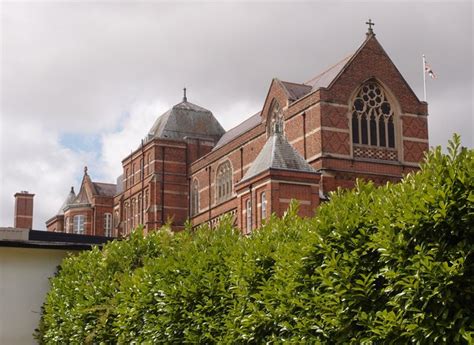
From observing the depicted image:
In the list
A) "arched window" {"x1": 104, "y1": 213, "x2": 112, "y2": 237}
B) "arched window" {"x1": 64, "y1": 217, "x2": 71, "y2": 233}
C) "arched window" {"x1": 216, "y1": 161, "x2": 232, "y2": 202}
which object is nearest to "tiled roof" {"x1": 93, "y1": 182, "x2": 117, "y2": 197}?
"arched window" {"x1": 104, "y1": 213, "x2": 112, "y2": 237}

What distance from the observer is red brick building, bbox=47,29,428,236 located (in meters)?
34.0

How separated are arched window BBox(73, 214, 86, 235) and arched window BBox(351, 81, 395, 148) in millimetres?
38210

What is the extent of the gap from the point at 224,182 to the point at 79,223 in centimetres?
2522

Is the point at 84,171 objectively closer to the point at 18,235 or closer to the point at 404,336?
the point at 18,235

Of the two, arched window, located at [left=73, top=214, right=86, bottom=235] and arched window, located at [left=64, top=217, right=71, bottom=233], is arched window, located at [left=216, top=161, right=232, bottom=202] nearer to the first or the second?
arched window, located at [left=73, top=214, right=86, bottom=235]

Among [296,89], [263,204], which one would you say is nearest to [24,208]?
[296,89]

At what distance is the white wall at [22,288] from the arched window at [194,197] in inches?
1302

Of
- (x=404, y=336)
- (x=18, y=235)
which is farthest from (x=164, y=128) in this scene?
(x=404, y=336)

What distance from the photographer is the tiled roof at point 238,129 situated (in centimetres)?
4938

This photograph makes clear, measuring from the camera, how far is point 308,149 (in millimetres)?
38000

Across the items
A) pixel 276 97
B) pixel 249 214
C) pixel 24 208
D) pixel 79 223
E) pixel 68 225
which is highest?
pixel 276 97

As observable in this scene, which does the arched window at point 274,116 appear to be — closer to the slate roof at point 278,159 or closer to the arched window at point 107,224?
the slate roof at point 278,159

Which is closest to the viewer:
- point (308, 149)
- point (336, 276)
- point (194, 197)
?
point (336, 276)

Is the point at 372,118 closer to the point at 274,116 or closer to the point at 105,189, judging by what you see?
the point at 274,116
